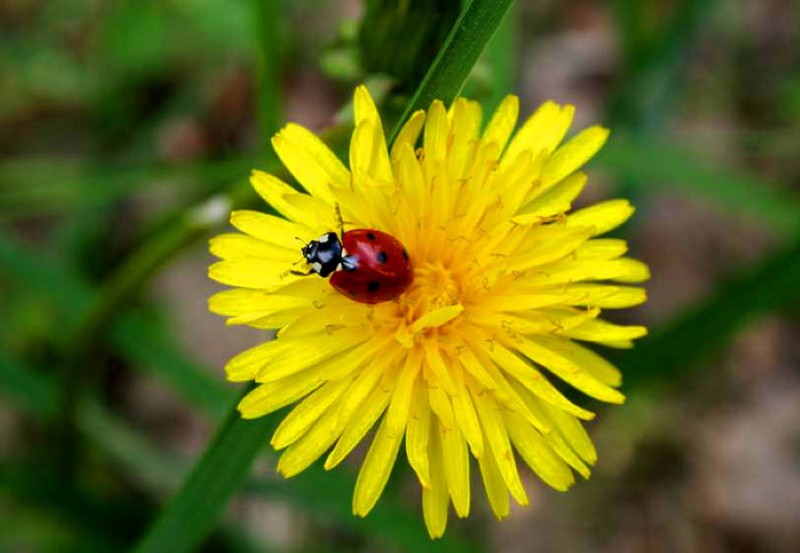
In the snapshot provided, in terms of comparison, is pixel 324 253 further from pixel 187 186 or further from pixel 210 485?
pixel 187 186

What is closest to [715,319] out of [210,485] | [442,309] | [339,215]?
[442,309]

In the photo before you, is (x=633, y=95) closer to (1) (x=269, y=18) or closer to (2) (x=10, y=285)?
(1) (x=269, y=18)

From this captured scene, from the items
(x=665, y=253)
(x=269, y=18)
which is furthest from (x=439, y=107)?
(x=665, y=253)

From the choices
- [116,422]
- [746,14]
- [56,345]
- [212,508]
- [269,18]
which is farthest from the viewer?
[746,14]

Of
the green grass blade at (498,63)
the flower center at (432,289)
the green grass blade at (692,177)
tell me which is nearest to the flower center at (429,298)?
the flower center at (432,289)

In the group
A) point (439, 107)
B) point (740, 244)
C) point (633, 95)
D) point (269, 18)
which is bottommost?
point (740, 244)

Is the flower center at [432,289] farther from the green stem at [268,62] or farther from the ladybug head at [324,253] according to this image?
the green stem at [268,62]
